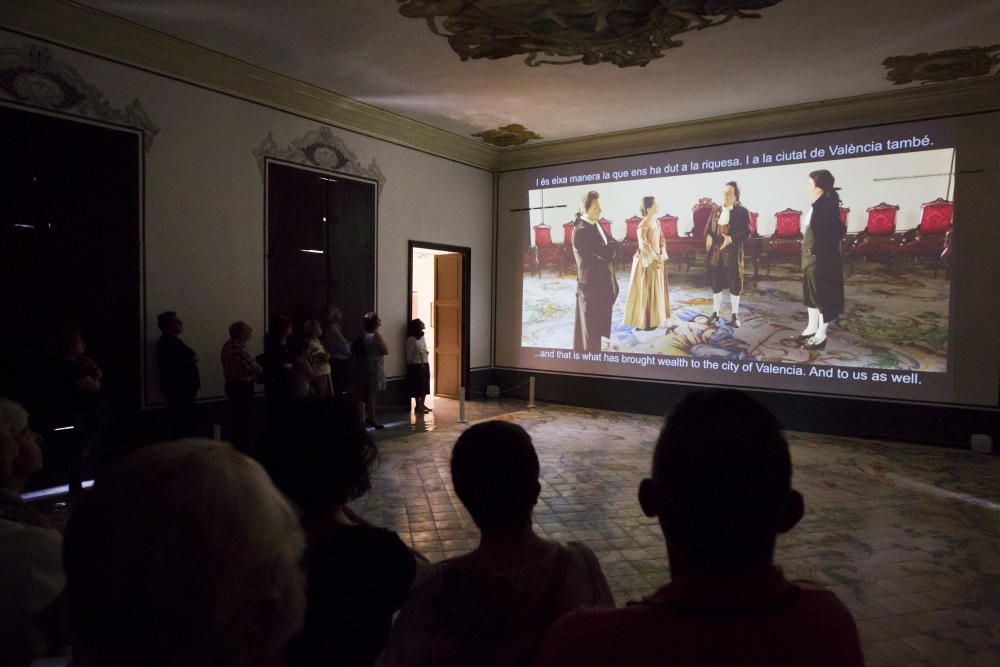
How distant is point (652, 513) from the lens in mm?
913

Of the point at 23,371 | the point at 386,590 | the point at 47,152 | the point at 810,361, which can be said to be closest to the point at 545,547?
the point at 386,590

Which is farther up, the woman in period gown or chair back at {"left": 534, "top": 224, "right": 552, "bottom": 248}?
chair back at {"left": 534, "top": 224, "right": 552, "bottom": 248}

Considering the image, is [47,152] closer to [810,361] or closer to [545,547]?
[545,547]

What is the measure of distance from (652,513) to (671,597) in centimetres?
12

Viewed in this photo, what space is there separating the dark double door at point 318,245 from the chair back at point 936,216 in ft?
21.4

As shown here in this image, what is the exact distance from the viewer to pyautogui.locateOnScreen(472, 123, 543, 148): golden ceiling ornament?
28.9 ft

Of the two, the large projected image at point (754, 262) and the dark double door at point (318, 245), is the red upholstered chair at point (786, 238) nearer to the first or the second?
the large projected image at point (754, 262)

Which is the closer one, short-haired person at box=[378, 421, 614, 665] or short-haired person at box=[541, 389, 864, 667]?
short-haired person at box=[541, 389, 864, 667]

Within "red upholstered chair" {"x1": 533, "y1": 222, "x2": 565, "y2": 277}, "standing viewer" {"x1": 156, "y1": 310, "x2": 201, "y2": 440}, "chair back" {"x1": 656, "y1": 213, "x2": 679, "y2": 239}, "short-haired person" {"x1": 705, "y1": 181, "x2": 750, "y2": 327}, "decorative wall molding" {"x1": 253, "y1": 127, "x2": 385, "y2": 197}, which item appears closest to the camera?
"standing viewer" {"x1": 156, "y1": 310, "x2": 201, "y2": 440}

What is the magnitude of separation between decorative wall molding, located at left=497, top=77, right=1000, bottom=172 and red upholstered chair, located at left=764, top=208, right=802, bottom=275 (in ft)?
3.49

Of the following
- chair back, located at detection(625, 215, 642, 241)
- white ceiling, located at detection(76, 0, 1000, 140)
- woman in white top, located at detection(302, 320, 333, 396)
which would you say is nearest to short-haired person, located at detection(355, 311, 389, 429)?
woman in white top, located at detection(302, 320, 333, 396)

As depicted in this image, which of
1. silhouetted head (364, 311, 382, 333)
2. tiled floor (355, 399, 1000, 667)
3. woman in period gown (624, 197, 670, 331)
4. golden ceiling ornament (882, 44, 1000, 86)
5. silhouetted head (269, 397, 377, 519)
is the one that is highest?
golden ceiling ornament (882, 44, 1000, 86)

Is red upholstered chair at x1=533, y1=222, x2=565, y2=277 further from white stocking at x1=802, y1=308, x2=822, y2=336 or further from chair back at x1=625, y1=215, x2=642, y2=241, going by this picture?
white stocking at x1=802, y1=308, x2=822, y2=336

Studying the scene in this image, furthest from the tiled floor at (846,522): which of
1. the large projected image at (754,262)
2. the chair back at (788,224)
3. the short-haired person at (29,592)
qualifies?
the short-haired person at (29,592)
